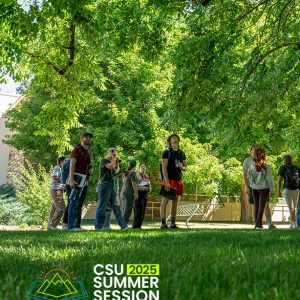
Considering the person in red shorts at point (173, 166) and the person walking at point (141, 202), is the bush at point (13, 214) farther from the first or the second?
the person in red shorts at point (173, 166)

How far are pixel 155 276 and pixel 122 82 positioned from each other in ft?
86.7

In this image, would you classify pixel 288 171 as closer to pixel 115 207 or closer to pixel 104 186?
pixel 115 207

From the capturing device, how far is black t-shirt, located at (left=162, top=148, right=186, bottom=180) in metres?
11.4

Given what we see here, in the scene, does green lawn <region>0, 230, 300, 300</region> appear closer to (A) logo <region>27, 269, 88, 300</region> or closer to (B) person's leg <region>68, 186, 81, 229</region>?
(A) logo <region>27, 269, 88, 300</region>

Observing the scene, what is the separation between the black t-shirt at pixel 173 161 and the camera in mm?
11391

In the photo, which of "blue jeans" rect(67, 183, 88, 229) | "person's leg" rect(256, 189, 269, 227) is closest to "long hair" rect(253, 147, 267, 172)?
"person's leg" rect(256, 189, 269, 227)

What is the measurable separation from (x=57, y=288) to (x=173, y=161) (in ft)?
28.6

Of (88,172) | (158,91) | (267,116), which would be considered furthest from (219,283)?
(158,91)

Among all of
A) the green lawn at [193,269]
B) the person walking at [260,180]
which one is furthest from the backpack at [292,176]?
the green lawn at [193,269]

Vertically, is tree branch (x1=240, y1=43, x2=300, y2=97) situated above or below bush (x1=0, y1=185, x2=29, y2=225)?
above

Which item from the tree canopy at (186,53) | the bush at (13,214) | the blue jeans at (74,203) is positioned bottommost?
the bush at (13,214)

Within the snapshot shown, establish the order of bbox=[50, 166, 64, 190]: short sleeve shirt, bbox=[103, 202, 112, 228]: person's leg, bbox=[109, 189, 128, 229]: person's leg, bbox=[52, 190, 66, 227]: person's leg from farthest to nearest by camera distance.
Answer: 1. bbox=[50, 166, 64, 190]: short sleeve shirt
2. bbox=[52, 190, 66, 227]: person's leg
3. bbox=[103, 202, 112, 228]: person's leg
4. bbox=[109, 189, 128, 229]: person's leg

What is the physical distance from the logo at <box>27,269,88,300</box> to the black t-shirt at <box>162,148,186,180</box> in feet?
27.5

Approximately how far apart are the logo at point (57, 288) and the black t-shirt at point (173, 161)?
838 centimetres
